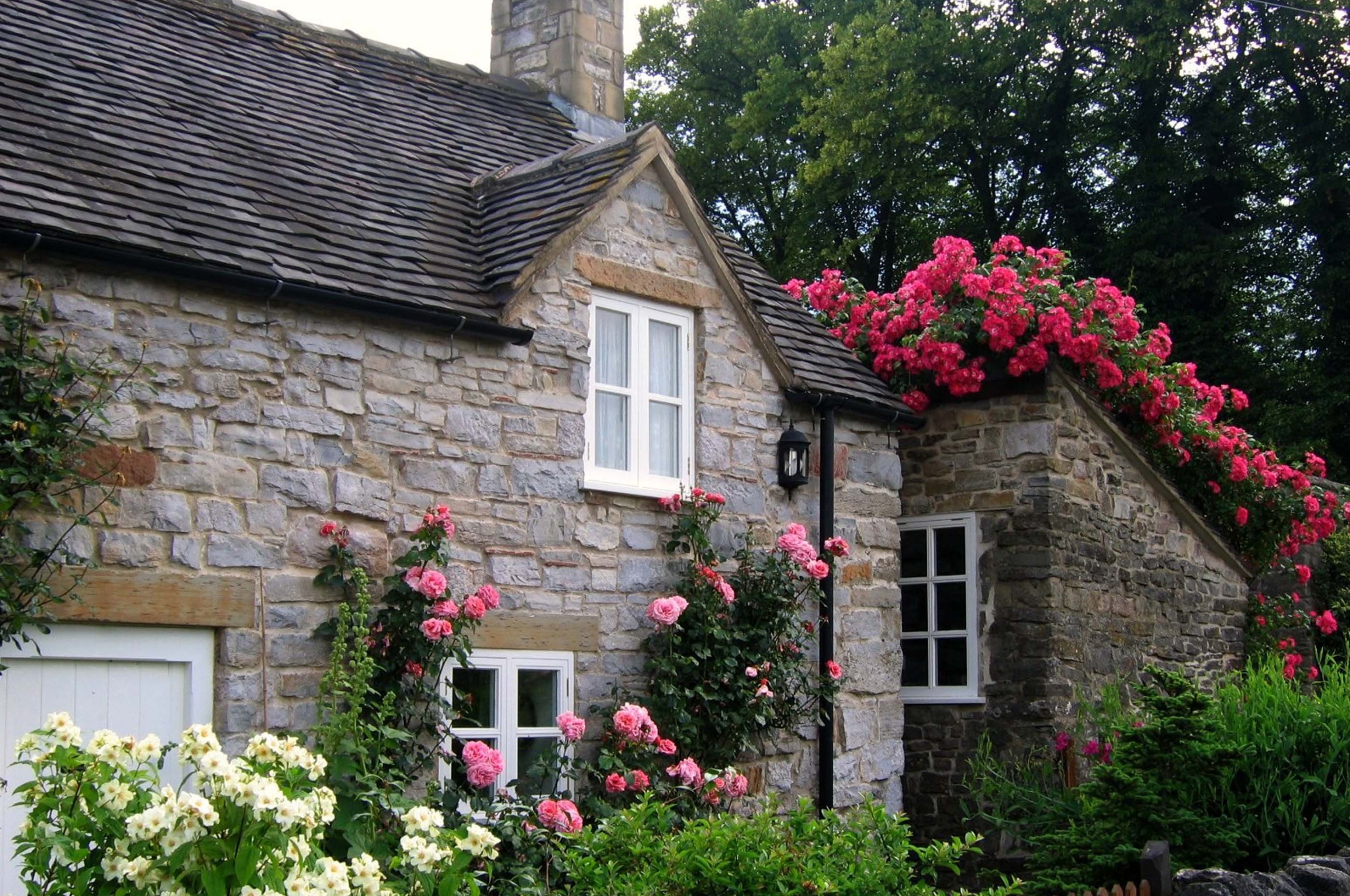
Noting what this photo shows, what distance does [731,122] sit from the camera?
26.9m

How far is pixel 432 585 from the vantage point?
27.3 ft

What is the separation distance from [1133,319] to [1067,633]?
2.77 meters

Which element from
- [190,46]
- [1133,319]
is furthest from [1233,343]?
[190,46]

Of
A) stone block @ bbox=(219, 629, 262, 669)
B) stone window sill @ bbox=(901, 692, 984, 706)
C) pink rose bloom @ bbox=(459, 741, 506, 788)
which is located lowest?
pink rose bloom @ bbox=(459, 741, 506, 788)

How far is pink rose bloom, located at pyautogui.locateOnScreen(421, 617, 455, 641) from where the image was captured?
825 centimetres

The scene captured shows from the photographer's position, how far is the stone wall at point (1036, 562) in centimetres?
1214

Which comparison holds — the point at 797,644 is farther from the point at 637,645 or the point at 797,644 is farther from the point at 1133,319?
the point at 1133,319

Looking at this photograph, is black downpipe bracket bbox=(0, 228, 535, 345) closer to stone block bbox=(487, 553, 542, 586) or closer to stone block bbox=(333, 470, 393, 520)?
stone block bbox=(333, 470, 393, 520)

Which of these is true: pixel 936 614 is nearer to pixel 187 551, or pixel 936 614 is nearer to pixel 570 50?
pixel 570 50

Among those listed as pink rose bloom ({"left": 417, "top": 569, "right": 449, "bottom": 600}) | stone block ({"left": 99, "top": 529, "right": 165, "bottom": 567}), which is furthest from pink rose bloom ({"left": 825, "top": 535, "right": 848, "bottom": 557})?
stone block ({"left": 99, "top": 529, "right": 165, "bottom": 567})

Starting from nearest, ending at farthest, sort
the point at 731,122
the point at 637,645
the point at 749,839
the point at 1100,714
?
the point at 749,839, the point at 637,645, the point at 1100,714, the point at 731,122

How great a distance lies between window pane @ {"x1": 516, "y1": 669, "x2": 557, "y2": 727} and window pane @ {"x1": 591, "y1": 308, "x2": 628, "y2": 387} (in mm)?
1927

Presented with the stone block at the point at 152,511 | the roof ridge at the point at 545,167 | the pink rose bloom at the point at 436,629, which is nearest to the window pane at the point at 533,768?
the pink rose bloom at the point at 436,629

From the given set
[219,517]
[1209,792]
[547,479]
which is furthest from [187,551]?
[1209,792]
